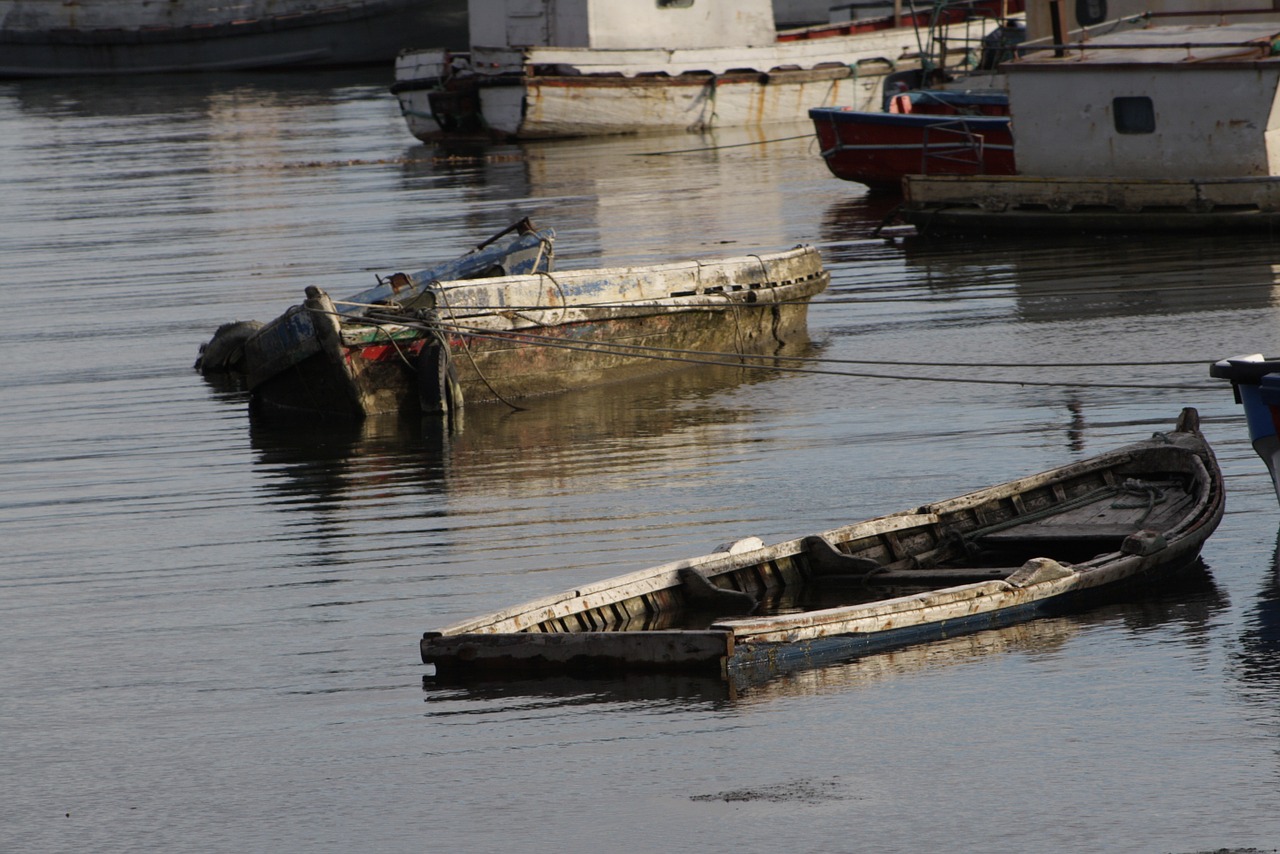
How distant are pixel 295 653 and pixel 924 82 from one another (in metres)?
25.5

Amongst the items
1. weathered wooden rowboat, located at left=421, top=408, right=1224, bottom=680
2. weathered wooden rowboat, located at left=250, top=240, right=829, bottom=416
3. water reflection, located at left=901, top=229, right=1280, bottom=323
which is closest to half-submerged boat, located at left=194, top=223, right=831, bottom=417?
weathered wooden rowboat, located at left=250, top=240, right=829, bottom=416

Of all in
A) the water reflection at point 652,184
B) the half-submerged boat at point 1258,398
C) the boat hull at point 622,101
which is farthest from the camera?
the boat hull at point 622,101

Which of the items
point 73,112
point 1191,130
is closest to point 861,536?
point 1191,130

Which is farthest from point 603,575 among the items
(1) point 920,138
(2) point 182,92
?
(2) point 182,92

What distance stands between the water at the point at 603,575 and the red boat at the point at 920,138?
9.89 ft

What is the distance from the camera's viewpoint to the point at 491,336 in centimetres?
1650

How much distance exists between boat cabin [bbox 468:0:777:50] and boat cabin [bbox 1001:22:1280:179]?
15422mm

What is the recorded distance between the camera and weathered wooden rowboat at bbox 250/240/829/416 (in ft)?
53.4

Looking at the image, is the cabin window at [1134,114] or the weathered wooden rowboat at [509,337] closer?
the weathered wooden rowboat at [509,337]

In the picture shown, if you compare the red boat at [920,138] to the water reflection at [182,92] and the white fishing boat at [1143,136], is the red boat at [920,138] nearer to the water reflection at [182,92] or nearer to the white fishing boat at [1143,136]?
the white fishing boat at [1143,136]

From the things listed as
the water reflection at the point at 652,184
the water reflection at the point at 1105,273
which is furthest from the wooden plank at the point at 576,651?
the water reflection at the point at 652,184

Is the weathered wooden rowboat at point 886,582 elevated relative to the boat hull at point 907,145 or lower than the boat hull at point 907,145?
lower

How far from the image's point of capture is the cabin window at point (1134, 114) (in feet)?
77.1

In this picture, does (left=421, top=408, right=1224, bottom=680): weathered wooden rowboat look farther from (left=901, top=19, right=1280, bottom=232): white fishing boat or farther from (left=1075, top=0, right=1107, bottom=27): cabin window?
(left=1075, top=0, right=1107, bottom=27): cabin window
